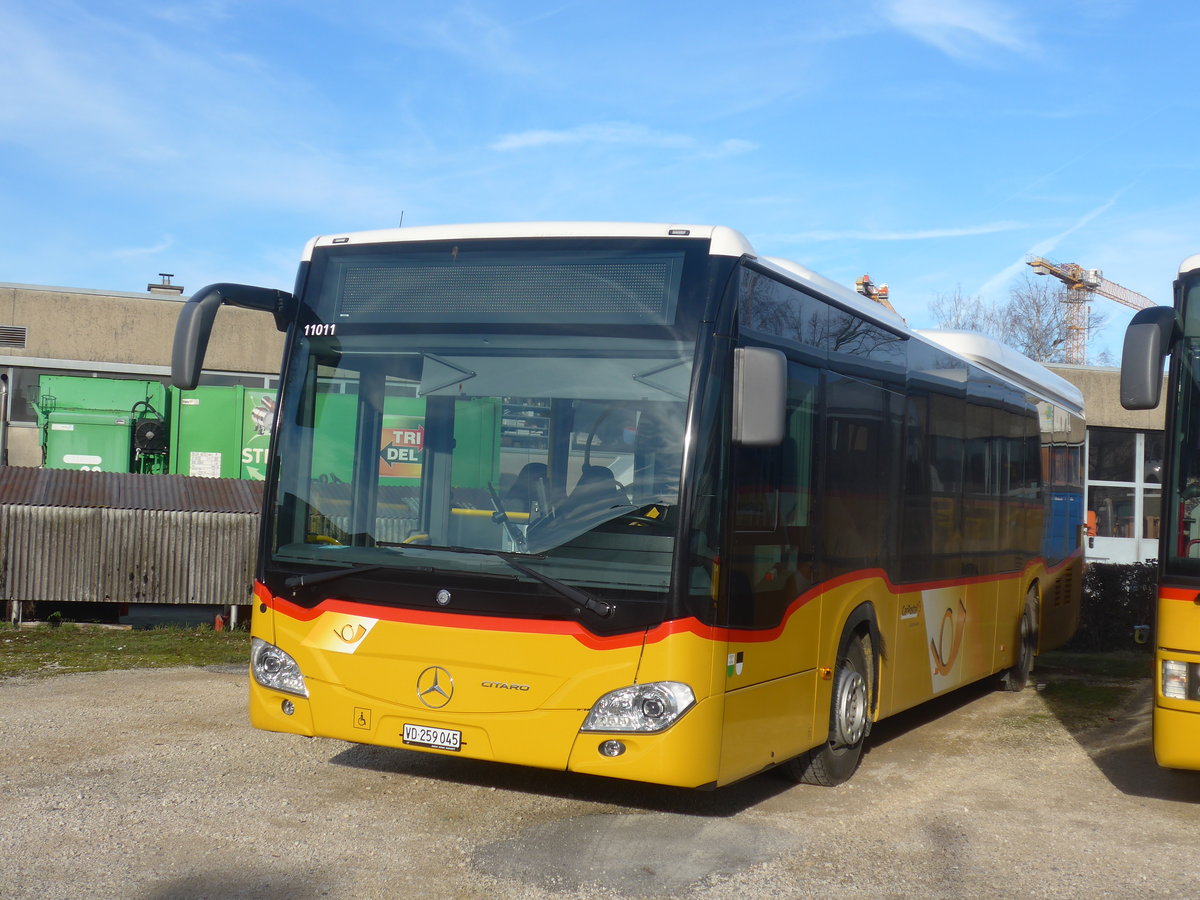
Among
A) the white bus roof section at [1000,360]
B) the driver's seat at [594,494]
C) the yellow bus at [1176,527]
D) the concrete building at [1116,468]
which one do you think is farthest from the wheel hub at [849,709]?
the concrete building at [1116,468]

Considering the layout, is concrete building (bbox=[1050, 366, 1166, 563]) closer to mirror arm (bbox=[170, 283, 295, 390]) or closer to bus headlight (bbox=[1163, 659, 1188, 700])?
bus headlight (bbox=[1163, 659, 1188, 700])

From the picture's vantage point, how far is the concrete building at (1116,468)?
28.3m

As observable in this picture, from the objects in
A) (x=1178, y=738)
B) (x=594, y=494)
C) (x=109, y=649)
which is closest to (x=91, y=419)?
(x=109, y=649)

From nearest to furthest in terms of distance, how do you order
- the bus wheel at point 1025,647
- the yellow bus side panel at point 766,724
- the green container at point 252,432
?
the yellow bus side panel at point 766,724 < the bus wheel at point 1025,647 < the green container at point 252,432

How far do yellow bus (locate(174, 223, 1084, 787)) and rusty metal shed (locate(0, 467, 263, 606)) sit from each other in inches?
334

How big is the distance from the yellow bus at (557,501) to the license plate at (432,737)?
0.01 metres

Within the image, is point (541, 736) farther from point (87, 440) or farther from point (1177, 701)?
point (87, 440)

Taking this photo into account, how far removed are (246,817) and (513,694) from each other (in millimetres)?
1508

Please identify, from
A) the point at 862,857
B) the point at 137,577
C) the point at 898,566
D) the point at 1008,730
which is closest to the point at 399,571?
the point at 862,857

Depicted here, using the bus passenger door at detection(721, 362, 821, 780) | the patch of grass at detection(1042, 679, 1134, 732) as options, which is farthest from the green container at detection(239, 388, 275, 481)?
the bus passenger door at detection(721, 362, 821, 780)

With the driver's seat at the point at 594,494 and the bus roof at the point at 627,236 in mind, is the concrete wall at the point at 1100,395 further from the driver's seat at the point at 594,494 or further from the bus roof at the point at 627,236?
the driver's seat at the point at 594,494

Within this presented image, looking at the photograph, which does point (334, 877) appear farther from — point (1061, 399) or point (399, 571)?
point (1061, 399)

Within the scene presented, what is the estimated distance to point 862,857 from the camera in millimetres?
5996

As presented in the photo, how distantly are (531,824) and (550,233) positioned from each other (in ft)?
9.66
